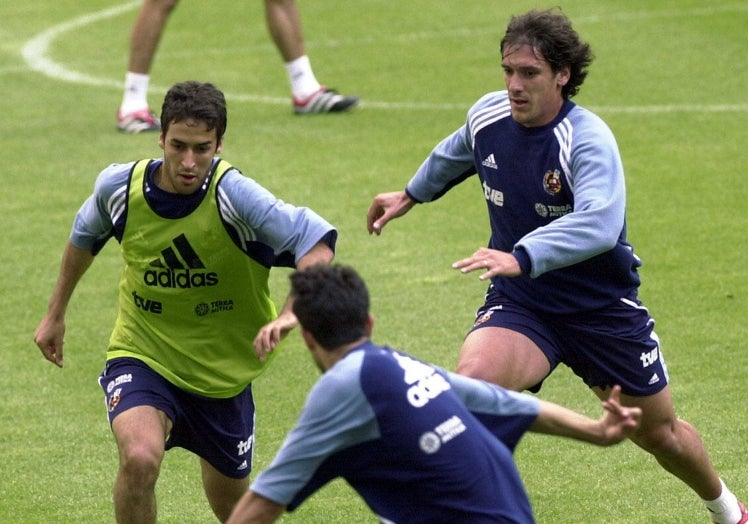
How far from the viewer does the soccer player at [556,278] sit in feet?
20.7

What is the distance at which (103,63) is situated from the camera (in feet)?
53.4

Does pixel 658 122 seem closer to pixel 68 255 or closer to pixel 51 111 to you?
pixel 51 111

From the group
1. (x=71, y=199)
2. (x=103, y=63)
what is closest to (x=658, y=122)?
(x=71, y=199)

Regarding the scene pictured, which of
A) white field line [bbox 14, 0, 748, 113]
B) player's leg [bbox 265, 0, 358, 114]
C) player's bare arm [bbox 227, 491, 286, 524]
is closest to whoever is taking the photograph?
player's bare arm [bbox 227, 491, 286, 524]

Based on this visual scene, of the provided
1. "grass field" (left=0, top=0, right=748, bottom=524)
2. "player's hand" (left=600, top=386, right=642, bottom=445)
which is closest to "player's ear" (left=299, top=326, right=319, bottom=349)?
"player's hand" (left=600, top=386, right=642, bottom=445)

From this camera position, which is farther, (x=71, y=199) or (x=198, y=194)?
(x=71, y=199)

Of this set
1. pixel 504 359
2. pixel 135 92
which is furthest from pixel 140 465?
pixel 135 92

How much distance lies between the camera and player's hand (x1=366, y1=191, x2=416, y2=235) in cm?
696

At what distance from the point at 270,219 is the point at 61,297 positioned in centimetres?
113

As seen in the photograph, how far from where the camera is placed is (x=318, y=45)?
53.6 feet

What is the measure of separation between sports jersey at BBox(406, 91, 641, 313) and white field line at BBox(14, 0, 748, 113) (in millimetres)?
7305

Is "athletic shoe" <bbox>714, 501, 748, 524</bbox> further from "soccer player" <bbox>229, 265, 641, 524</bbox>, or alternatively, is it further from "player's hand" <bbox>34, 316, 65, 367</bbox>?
"player's hand" <bbox>34, 316, 65, 367</bbox>

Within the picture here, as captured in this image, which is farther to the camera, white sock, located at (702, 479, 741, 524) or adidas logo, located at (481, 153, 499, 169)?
white sock, located at (702, 479, 741, 524)

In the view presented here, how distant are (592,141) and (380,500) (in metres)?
2.13
